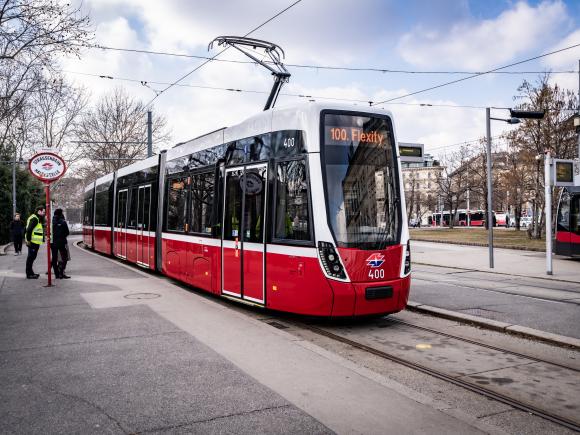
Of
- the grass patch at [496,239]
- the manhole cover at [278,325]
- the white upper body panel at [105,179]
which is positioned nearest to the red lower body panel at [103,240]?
the white upper body panel at [105,179]

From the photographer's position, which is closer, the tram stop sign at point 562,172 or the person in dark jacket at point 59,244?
the person in dark jacket at point 59,244

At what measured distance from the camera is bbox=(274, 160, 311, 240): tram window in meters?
7.39

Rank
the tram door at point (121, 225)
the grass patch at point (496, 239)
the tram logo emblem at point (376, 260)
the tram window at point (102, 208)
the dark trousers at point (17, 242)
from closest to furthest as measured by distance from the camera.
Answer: the tram logo emblem at point (376, 260)
the tram door at point (121, 225)
the tram window at point (102, 208)
the dark trousers at point (17, 242)
the grass patch at point (496, 239)

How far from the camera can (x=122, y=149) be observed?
49688mm

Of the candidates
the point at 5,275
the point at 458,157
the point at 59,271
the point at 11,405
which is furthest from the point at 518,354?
the point at 458,157

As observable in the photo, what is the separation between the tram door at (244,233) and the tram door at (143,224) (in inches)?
215

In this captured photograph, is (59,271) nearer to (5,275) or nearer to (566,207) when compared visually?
(5,275)

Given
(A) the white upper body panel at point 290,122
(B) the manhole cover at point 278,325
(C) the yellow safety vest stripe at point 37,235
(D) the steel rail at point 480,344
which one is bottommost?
(D) the steel rail at point 480,344

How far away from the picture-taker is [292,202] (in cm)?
761

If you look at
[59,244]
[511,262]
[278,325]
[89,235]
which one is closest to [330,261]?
[278,325]

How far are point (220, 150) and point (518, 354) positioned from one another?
611 cm

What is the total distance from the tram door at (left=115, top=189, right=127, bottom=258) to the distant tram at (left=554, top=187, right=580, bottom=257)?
1680 cm

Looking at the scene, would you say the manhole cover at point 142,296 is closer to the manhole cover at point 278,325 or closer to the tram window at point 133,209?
the manhole cover at point 278,325

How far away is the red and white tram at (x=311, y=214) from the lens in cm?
716
